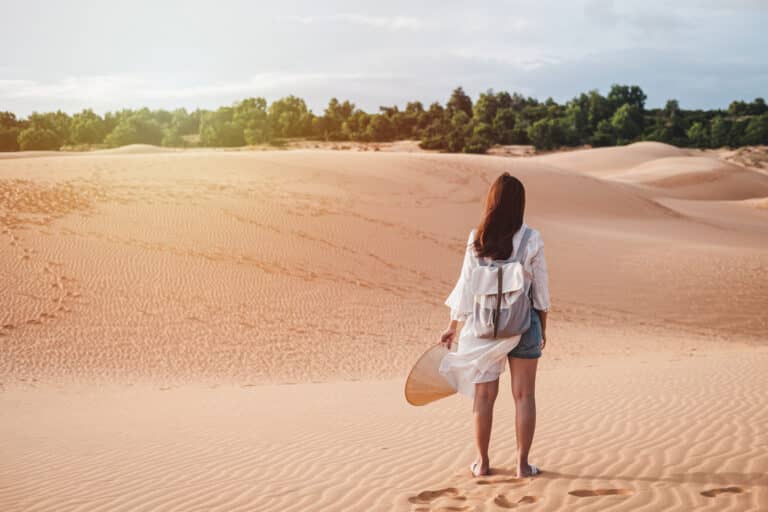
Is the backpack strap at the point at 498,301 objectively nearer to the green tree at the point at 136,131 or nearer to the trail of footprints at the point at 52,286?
the trail of footprints at the point at 52,286

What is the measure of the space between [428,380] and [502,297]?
0.92 m

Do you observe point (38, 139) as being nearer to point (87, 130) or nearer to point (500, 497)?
point (87, 130)

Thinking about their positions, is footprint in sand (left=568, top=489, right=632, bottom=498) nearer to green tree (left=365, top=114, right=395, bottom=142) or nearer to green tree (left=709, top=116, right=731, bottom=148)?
green tree (left=365, top=114, right=395, bottom=142)

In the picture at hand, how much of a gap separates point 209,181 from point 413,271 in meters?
9.86

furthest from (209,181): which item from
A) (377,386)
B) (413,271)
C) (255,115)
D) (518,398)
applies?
(255,115)

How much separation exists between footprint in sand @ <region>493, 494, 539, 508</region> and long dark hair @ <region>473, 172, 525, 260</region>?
1588mm

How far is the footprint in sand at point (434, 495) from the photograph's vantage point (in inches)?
195

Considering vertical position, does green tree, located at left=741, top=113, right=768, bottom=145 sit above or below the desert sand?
above

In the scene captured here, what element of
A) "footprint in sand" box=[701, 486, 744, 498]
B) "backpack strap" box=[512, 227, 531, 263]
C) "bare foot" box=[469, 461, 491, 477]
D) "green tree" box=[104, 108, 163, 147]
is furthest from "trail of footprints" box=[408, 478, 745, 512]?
"green tree" box=[104, 108, 163, 147]

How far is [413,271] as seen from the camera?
19219 mm

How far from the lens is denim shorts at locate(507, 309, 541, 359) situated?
192 inches

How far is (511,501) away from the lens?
186 inches

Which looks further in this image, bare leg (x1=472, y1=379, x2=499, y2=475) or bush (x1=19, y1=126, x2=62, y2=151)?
bush (x1=19, y1=126, x2=62, y2=151)

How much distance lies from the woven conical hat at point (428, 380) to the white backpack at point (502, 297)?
1.57 feet
